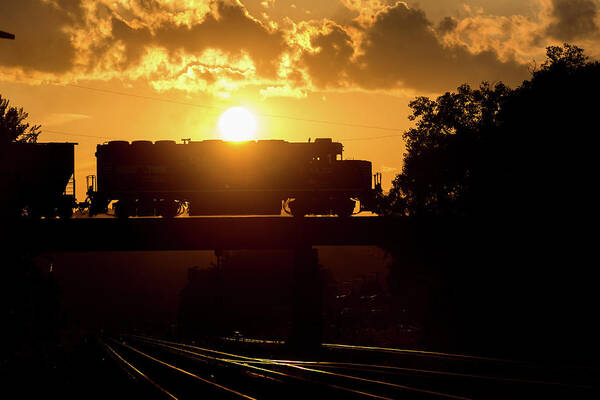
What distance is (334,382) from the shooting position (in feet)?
50.9

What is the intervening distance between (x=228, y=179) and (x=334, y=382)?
61.8 ft

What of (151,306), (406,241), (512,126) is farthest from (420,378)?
(151,306)

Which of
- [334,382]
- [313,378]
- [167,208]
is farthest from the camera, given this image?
[167,208]

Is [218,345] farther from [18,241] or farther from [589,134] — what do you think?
[589,134]

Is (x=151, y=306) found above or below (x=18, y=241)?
Answer: below

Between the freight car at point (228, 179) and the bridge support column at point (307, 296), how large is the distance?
4.87 m

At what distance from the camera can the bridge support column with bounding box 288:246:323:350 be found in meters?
27.2

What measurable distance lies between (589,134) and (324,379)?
2201 cm

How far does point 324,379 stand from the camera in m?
16.0

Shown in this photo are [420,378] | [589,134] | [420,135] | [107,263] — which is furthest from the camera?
[107,263]

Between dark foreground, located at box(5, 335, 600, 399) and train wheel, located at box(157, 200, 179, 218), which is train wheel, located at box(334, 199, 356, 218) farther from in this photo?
dark foreground, located at box(5, 335, 600, 399)

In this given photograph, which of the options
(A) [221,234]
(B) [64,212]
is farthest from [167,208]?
(A) [221,234]

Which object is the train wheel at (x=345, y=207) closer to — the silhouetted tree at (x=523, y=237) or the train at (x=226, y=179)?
the train at (x=226, y=179)

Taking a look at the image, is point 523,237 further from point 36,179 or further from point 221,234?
point 36,179
